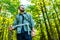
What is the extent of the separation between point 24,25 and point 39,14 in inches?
247

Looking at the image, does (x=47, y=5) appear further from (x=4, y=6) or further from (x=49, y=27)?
(x=4, y=6)

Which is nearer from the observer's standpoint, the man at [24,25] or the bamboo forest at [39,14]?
the man at [24,25]

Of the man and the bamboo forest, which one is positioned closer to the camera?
the man

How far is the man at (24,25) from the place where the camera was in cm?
389

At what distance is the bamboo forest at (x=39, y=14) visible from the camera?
933 cm

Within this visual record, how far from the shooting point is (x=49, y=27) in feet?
35.9

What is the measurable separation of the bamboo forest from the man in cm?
529

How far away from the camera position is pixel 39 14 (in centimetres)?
1013

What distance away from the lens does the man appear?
12.8 feet

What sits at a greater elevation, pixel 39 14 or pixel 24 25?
pixel 24 25

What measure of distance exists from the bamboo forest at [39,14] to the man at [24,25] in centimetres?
529

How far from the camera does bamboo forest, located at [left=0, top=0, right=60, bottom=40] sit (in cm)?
933

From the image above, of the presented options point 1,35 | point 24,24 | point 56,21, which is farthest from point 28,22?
point 1,35

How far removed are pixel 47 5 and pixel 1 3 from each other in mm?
2504
